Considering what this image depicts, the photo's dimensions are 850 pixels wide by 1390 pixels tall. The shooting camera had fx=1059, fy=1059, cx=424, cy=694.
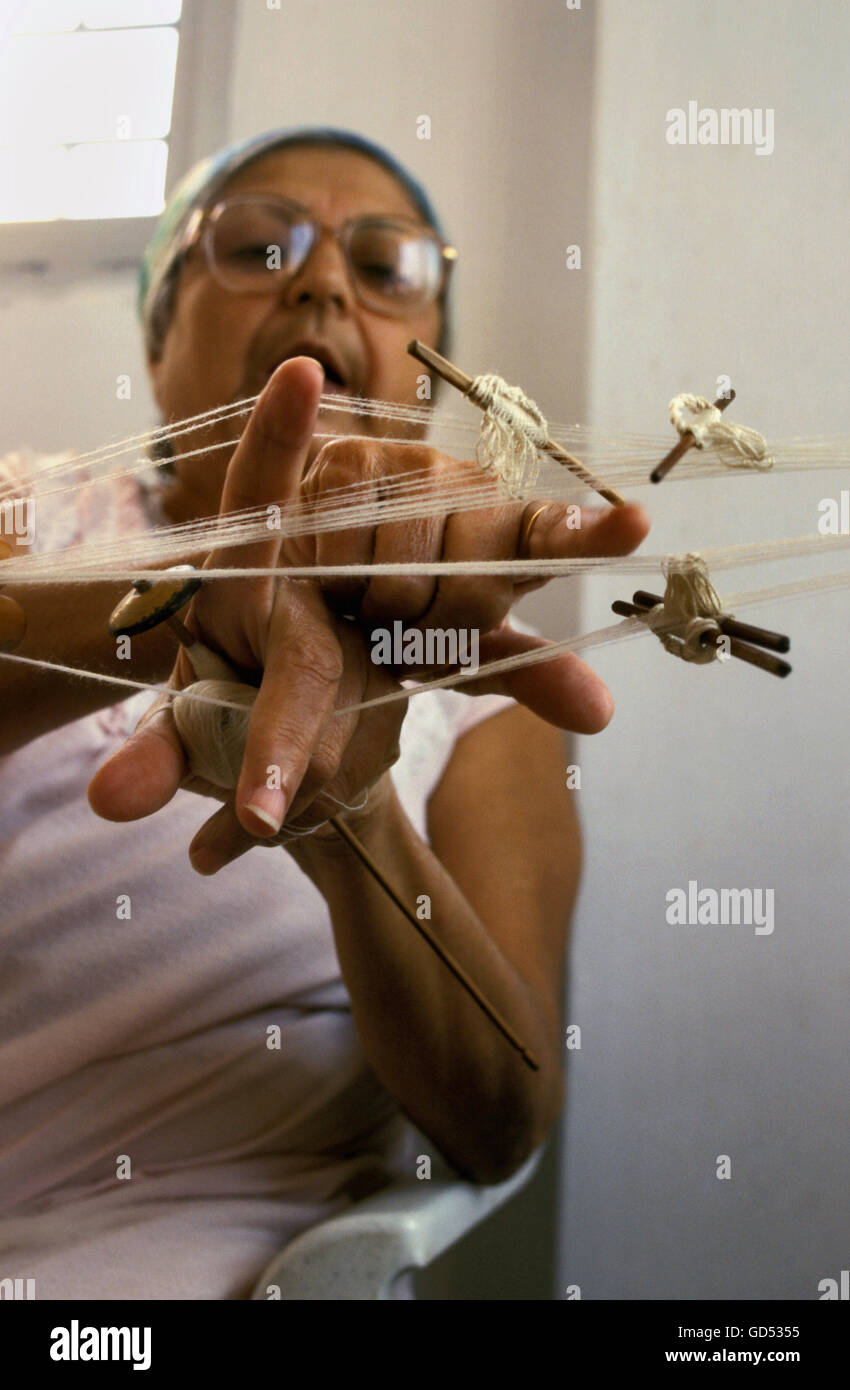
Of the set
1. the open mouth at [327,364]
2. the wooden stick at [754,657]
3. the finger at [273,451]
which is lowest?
the wooden stick at [754,657]

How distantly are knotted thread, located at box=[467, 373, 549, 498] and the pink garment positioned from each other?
1.02 ft

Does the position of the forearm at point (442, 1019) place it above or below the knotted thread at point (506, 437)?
below

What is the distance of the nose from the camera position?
0.48 metres

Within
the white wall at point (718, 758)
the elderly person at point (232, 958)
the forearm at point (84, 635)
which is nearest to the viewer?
the forearm at point (84, 635)

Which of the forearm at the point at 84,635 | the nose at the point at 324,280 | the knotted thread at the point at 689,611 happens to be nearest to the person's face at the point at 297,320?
the nose at the point at 324,280

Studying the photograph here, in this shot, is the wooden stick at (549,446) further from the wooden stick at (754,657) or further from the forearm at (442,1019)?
the forearm at (442,1019)

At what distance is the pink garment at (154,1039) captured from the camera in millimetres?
474

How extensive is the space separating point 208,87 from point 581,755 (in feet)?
1.65

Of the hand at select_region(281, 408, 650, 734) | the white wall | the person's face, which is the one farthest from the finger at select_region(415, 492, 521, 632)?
the white wall

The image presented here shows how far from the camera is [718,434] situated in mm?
263

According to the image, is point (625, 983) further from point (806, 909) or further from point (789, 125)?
point (789, 125)

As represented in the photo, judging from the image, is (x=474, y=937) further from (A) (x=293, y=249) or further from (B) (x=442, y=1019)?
(A) (x=293, y=249)

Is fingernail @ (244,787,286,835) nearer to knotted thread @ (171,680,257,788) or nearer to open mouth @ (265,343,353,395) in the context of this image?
knotted thread @ (171,680,257,788)

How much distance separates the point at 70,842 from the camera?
52cm
